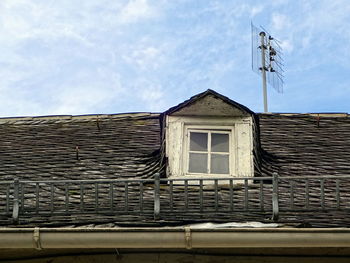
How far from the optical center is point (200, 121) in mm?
8836

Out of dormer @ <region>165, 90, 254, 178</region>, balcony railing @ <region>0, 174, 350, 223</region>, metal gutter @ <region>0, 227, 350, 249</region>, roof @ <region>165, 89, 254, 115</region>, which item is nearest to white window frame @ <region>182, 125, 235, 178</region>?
dormer @ <region>165, 90, 254, 178</region>

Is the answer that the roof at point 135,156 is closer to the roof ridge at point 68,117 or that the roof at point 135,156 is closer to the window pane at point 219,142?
the roof ridge at point 68,117

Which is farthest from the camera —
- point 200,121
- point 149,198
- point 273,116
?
point 273,116

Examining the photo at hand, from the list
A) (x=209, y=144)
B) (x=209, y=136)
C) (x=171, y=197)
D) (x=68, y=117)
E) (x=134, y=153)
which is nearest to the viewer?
(x=171, y=197)

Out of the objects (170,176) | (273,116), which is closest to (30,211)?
(170,176)

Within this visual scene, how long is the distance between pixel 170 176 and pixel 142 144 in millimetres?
1511

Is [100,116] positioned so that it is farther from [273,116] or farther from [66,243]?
[66,243]

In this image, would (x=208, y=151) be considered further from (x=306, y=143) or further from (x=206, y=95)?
(x=306, y=143)

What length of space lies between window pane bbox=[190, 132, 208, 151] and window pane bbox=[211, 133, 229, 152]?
91mm

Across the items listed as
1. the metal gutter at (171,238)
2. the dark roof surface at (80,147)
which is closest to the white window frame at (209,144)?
the dark roof surface at (80,147)

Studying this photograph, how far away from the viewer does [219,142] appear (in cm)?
875

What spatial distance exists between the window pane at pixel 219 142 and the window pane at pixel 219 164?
117 millimetres

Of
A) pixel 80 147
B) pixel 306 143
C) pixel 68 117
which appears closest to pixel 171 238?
pixel 80 147

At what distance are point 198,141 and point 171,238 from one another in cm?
237
